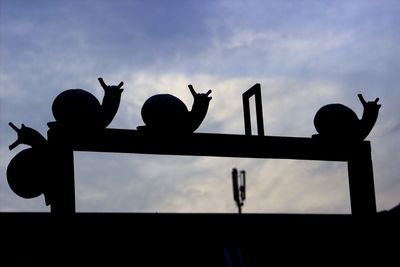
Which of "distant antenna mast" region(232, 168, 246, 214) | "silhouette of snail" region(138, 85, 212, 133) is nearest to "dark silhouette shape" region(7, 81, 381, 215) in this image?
"silhouette of snail" region(138, 85, 212, 133)

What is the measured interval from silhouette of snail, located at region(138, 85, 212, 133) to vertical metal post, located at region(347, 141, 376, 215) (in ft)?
12.3

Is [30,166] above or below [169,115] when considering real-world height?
below

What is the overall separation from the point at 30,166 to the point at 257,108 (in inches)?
205

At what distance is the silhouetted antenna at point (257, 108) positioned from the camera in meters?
17.8

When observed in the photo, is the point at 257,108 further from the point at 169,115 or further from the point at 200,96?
the point at 169,115

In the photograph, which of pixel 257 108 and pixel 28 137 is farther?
pixel 257 108

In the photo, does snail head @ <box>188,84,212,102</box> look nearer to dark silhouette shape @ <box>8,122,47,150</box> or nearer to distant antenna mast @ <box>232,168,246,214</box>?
dark silhouette shape @ <box>8,122,47,150</box>

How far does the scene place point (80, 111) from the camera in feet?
51.1

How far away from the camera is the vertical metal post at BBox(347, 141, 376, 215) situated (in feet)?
58.8

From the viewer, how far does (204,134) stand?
55.5 ft

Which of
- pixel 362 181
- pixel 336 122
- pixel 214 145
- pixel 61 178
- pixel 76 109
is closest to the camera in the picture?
pixel 61 178

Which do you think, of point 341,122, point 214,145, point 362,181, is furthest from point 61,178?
point 362,181
